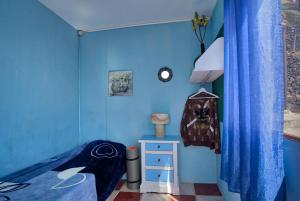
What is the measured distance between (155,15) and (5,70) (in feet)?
6.63

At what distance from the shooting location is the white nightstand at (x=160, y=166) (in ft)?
7.61

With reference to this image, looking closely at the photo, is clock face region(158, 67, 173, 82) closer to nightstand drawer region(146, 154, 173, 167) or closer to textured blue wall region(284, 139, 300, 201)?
nightstand drawer region(146, 154, 173, 167)

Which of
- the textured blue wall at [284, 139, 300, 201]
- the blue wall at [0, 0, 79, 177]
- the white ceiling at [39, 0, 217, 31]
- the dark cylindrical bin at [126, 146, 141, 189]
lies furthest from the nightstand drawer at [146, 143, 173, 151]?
the white ceiling at [39, 0, 217, 31]

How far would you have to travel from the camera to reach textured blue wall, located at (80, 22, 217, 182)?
8.94ft

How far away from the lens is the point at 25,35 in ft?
6.64

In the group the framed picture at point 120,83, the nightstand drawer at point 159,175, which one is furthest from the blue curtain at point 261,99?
the framed picture at point 120,83

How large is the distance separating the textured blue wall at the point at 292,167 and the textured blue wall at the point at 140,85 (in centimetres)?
183

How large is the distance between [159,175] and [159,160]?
0.66 feet

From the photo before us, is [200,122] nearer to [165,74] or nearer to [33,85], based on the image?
[165,74]

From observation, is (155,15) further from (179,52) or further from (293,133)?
(293,133)

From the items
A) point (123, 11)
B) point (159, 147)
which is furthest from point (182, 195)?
point (123, 11)

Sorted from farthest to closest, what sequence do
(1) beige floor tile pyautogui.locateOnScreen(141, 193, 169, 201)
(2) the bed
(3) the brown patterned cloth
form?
(3) the brown patterned cloth, (1) beige floor tile pyautogui.locateOnScreen(141, 193, 169, 201), (2) the bed

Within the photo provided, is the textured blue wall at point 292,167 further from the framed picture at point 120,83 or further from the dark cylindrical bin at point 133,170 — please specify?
the framed picture at point 120,83

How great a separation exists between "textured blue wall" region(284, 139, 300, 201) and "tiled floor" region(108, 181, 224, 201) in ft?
5.10
